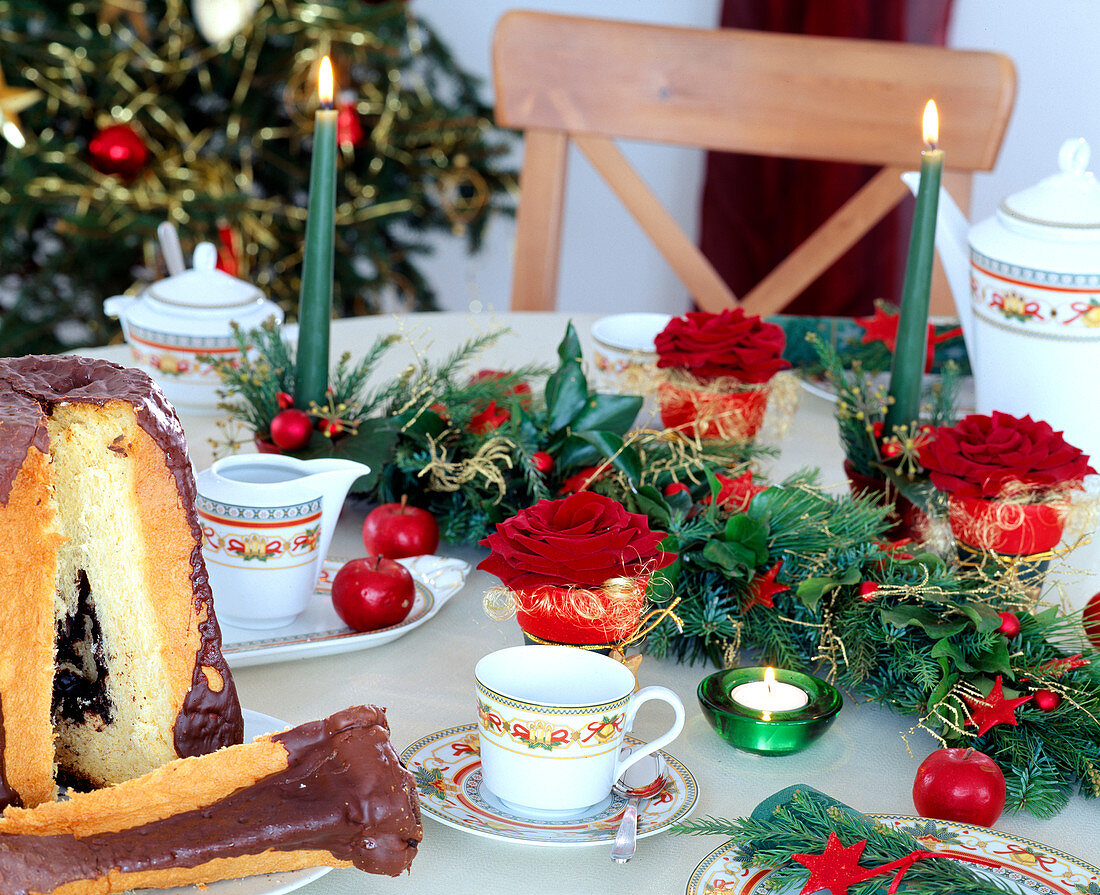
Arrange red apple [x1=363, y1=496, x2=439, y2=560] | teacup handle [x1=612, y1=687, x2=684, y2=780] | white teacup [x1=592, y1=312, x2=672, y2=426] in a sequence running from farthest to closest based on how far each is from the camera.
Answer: white teacup [x1=592, y1=312, x2=672, y2=426] < red apple [x1=363, y1=496, x2=439, y2=560] < teacup handle [x1=612, y1=687, x2=684, y2=780]

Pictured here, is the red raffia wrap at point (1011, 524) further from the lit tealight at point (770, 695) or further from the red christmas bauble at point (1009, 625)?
the lit tealight at point (770, 695)

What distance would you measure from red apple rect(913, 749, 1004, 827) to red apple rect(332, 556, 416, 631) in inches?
12.8

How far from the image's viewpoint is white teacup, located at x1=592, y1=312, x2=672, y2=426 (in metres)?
1.04

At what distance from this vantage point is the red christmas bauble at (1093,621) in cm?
69

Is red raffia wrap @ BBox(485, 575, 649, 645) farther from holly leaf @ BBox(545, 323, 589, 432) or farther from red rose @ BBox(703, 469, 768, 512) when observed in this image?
holly leaf @ BBox(545, 323, 589, 432)

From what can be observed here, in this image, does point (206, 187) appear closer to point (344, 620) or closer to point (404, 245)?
point (404, 245)

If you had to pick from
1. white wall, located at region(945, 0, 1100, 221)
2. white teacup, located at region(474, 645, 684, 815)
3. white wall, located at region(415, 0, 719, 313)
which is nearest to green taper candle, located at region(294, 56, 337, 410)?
white teacup, located at region(474, 645, 684, 815)

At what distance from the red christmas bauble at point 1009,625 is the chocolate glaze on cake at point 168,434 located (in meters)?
0.41

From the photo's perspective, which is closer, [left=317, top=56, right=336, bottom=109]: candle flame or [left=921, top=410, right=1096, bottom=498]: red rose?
[left=921, top=410, right=1096, bottom=498]: red rose

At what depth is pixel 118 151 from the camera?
1.98 m

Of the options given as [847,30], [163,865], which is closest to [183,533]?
[163,865]

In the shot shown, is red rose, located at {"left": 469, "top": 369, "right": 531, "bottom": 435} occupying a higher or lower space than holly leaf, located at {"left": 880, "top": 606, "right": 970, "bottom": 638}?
higher

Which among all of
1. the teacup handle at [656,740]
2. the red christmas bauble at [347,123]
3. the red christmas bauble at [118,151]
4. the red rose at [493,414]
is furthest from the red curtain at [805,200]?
the teacup handle at [656,740]

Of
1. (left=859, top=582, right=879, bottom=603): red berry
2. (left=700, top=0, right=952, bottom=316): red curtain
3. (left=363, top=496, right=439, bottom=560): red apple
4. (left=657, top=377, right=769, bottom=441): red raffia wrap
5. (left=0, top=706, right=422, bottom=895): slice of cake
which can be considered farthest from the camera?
(left=700, top=0, right=952, bottom=316): red curtain
